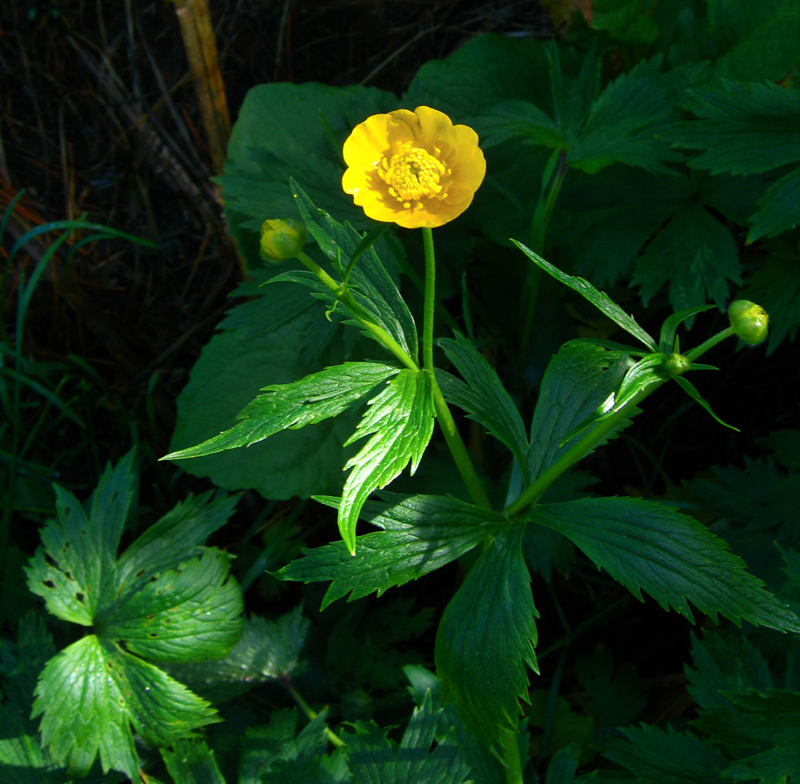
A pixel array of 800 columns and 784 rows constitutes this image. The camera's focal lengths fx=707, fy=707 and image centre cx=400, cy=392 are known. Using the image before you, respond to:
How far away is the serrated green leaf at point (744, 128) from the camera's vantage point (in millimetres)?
1376

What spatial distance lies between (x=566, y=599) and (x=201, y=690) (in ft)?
3.08

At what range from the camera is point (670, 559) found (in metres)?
0.98

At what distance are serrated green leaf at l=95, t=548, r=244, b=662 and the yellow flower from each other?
2.76 feet

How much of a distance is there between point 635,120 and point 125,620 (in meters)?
1.47

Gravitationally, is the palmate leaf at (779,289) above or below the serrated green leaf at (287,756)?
above

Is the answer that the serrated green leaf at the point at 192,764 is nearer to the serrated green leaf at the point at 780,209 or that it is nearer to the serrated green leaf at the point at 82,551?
the serrated green leaf at the point at 82,551

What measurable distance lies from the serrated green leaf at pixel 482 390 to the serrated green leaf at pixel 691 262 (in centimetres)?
51

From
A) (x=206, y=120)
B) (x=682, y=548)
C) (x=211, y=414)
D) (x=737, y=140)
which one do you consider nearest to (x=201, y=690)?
(x=211, y=414)

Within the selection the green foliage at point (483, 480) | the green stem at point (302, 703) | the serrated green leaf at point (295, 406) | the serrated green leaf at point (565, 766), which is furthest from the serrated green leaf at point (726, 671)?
the serrated green leaf at point (295, 406)

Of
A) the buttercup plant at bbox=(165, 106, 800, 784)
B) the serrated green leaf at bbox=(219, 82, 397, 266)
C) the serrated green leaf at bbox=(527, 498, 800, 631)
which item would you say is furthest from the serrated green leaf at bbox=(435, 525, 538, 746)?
the serrated green leaf at bbox=(219, 82, 397, 266)

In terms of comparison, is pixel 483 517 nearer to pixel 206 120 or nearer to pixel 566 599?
pixel 566 599

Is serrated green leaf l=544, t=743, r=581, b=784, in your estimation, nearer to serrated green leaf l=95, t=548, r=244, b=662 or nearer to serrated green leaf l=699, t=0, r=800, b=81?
serrated green leaf l=95, t=548, r=244, b=662

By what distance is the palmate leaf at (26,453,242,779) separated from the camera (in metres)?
1.35

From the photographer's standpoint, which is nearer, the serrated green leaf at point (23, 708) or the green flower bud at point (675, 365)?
the green flower bud at point (675, 365)
